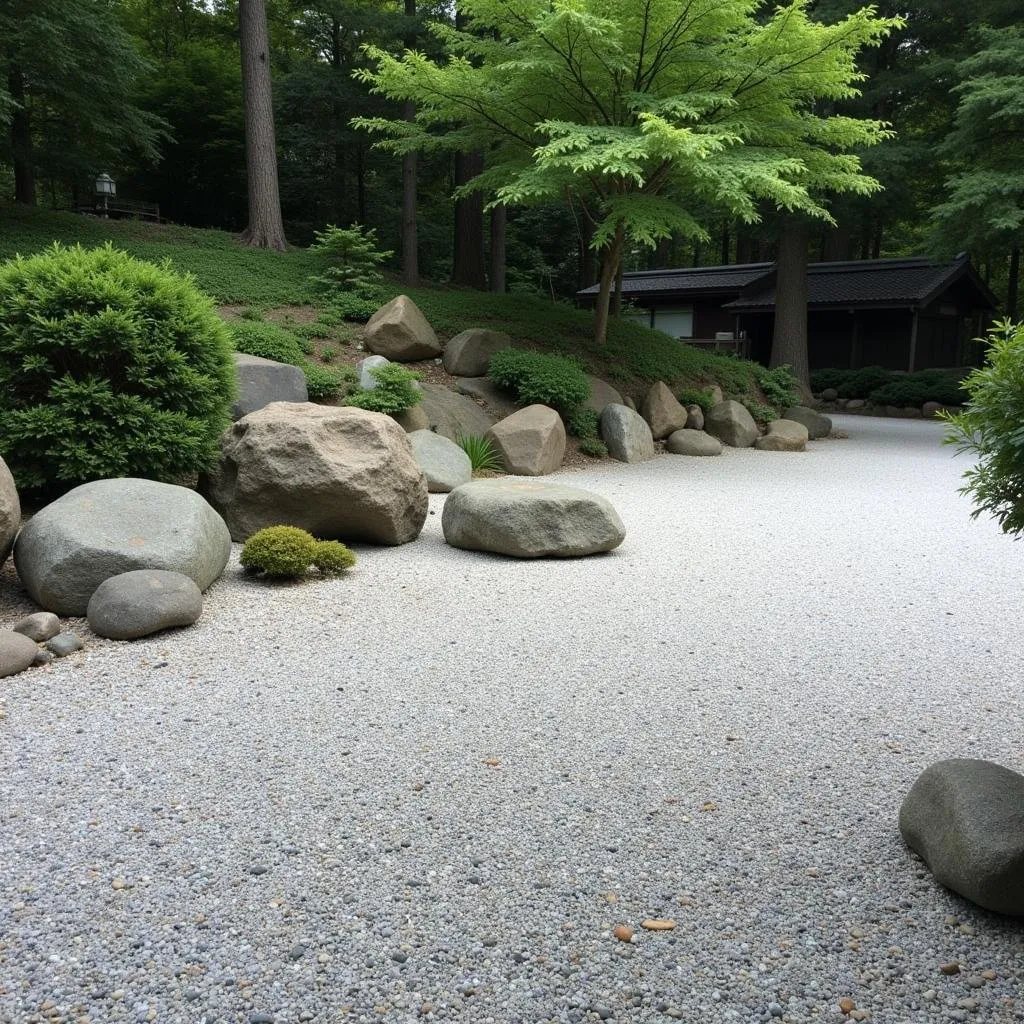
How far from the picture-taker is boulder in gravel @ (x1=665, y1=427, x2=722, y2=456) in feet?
41.1

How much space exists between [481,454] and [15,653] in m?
6.17

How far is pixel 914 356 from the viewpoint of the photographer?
76.0ft

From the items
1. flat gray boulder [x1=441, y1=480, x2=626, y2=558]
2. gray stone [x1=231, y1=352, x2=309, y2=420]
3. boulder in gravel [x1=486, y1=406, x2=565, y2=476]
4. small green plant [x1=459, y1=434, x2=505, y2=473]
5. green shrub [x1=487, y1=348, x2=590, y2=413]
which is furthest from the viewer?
green shrub [x1=487, y1=348, x2=590, y2=413]

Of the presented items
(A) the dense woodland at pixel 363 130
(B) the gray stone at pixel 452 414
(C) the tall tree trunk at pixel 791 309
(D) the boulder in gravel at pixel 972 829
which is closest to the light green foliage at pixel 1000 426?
(D) the boulder in gravel at pixel 972 829

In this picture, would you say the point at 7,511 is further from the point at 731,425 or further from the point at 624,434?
the point at 731,425

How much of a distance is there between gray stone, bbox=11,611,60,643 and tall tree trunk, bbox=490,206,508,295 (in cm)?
1609

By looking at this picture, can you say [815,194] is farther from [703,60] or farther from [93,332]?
[93,332]

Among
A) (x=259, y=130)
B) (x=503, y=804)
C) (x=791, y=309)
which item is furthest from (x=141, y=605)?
(x=791, y=309)

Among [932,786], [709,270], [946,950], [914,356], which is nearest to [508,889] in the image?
[946,950]

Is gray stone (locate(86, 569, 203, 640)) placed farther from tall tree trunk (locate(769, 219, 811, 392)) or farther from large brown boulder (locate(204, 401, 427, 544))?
tall tree trunk (locate(769, 219, 811, 392))

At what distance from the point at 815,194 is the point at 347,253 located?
8768mm

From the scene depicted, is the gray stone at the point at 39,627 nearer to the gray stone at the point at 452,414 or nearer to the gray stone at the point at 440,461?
the gray stone at the point at 440,461

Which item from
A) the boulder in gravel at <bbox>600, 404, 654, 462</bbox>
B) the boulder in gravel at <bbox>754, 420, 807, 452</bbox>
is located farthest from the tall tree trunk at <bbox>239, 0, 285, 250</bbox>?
the boulder in gravel at <bbox>754, 420, 807, 452</bbox>

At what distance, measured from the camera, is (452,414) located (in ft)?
35.0
